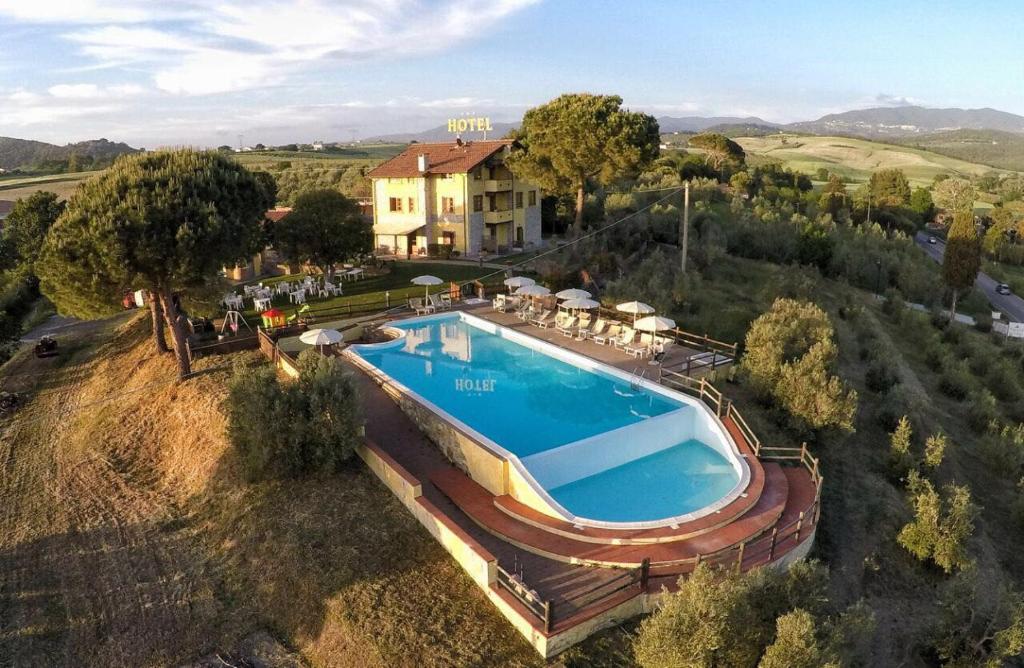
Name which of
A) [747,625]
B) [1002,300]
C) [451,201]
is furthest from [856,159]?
[747,625]

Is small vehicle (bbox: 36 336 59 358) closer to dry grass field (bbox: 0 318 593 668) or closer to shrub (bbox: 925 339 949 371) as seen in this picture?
dry grass field (bbox: 0 318 593 668)

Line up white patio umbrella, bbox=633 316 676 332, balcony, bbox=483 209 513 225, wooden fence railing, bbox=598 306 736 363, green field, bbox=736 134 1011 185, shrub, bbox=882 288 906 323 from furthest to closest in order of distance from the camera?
Answer: green field, bbox=736 134 1011 185 → balcony, bbox=483 209 513 225 → shrub, bbox=882 288 906 323 → wooden fence railing, bbox=598 306 736 363 → white patio umbrella, bbox=633 316 676 332

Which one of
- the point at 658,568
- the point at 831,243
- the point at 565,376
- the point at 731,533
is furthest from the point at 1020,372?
the point at 658,568

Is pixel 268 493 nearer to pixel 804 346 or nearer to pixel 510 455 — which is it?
pixel 510 455

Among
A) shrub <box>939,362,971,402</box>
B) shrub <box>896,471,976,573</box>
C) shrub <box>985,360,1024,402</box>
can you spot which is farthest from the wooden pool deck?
shrub <box>985,360,1024,402</box>

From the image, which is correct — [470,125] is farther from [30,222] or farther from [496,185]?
[30,222]
